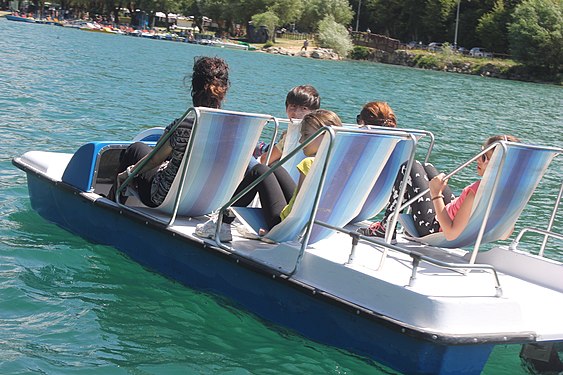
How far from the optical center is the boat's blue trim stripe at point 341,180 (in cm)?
606

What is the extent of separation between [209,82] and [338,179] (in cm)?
156

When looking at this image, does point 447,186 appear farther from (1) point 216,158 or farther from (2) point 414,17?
(2) point 414,17

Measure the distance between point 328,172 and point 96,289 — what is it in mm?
2564

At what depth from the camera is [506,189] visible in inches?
251

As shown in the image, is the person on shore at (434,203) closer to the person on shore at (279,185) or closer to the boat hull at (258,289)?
the person on shore at (279,185)

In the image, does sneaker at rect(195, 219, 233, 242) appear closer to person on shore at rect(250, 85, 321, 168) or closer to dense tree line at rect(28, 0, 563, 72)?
person on shore at rect(250, 85, 321, 168)

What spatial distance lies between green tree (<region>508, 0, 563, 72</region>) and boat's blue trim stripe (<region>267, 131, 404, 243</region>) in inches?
3107

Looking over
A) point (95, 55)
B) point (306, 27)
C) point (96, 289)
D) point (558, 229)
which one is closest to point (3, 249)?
point (96, 289)

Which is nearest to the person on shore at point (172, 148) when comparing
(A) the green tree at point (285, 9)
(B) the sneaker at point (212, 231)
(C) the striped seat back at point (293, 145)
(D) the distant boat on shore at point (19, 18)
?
(B) the sneaker at point (212, 231)

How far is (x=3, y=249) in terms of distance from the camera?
8.32 meters

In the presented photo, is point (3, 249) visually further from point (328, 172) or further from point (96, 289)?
point (328, 172)

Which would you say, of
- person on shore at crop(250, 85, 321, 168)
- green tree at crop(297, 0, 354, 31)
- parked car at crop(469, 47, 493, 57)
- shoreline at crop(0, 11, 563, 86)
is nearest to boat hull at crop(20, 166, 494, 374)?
person on shore at crop(250, 85, 321, 168)

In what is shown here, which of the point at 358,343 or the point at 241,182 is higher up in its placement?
the point at 241,182

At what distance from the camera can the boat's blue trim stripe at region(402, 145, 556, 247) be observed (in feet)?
20.0
